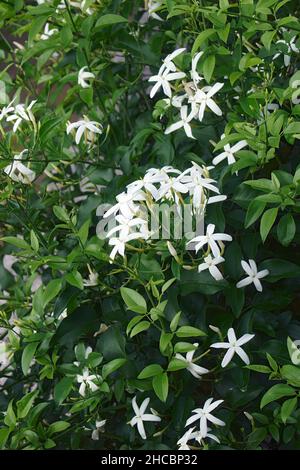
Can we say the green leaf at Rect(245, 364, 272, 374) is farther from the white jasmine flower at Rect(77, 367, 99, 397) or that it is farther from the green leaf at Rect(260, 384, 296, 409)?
A: the white jasmine flower at Rect(77, 367, 99, 397)

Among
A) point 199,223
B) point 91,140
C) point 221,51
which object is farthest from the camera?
point 91,140

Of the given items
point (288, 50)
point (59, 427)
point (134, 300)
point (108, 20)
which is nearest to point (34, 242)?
point (134, 300)

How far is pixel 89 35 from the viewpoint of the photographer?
1.44 meters

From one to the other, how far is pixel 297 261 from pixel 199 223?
0.86 ft

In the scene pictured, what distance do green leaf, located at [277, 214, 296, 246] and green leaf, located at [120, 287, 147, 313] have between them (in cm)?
22

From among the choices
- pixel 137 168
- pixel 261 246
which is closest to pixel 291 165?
pixel 261 246

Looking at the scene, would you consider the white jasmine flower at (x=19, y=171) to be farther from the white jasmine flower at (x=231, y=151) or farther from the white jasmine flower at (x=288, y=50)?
the white jasmine flower at (x=288, y=50)

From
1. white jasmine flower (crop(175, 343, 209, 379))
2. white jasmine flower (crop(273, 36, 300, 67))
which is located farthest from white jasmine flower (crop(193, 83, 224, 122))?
white jasmine flower (crop(175, 343, 209, 379))

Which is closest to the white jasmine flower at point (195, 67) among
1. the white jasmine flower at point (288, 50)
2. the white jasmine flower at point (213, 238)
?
the white jasmine flower at point (288, 50)

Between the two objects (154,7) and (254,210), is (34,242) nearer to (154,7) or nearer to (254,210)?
(254,210)

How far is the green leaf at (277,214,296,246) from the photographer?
1.17 metres

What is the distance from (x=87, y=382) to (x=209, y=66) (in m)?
0.53

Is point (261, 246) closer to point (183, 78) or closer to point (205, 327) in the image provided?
point (205, 327)

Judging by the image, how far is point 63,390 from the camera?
4.24 feet
